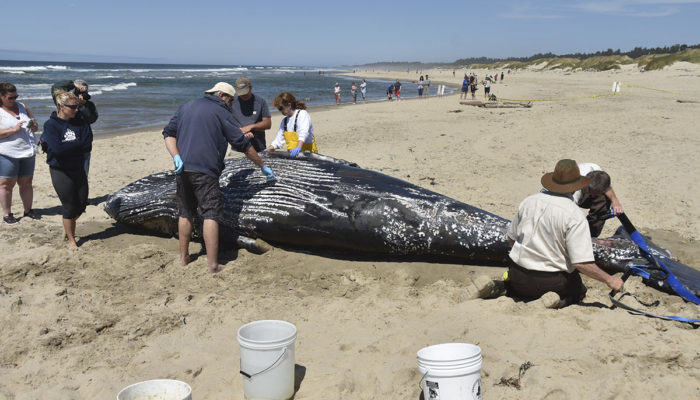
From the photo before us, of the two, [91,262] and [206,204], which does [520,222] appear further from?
[91,262]

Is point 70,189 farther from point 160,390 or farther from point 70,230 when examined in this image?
point 160,390

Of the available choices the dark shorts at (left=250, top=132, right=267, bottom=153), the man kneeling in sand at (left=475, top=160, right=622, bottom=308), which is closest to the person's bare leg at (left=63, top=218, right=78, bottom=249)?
the dark shorts at (left=250, top=132, right=267, bottom=153)

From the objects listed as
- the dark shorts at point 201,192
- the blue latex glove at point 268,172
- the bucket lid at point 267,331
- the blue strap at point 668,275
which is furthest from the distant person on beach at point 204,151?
the blue strap at point 668,275

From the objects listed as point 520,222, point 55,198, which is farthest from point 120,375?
point 55,198

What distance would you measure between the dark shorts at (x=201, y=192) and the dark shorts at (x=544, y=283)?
302cm

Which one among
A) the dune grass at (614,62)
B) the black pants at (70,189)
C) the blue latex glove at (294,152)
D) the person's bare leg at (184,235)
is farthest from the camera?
the dune grass at (614,62)

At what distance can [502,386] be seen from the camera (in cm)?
316

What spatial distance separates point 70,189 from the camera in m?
5.95

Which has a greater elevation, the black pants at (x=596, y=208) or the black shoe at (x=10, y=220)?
A: the black pants at (x=596, y=208)

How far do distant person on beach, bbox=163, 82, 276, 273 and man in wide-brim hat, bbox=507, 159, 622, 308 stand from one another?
2976 millimetres

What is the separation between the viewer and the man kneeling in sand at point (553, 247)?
3898 mm

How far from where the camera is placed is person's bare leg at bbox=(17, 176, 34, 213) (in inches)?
282

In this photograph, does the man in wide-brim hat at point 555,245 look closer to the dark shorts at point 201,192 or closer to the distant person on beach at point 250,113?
the dark shorts at point 201,192

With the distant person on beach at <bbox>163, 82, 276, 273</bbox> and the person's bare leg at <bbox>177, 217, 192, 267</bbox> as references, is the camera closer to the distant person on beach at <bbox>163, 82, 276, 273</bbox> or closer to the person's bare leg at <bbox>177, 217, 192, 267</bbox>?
the distant person on beach at <bbox>163, 82, 276, 273</bbox>
